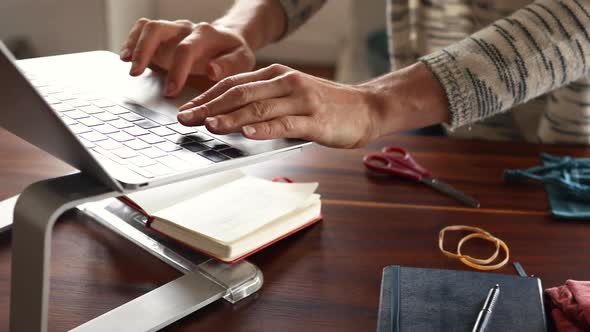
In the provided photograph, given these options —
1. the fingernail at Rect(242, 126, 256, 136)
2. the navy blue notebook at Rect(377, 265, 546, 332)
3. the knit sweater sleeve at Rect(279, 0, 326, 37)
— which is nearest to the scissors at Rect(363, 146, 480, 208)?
the navy blue notebook at Rect(377, 265, 546, 332)

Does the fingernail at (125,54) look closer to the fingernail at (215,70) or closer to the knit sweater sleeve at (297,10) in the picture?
the fingernail at (215,70)

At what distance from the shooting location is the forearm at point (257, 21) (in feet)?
4.13

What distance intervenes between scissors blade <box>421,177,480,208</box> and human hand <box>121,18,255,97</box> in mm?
358

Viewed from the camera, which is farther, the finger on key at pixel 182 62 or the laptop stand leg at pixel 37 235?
the finger on key at pixel 182 62

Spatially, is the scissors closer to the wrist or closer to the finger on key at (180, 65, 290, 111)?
the wrist

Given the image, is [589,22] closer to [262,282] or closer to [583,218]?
[583,218]

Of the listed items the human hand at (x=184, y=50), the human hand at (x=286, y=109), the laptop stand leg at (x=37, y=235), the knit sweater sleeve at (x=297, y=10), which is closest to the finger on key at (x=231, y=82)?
the human hand at (x=286, y=109)

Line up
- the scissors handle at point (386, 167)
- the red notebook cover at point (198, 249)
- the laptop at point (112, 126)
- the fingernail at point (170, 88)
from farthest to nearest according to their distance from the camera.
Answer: the scissors handle at point (386, 167) < the fingernail at point (170, 88) < the red notebook cover at point (198, 249) < the laptop at point (112, 126)

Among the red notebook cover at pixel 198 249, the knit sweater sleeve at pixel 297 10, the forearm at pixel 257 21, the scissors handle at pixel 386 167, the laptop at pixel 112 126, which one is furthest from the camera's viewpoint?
the knit sweater sleeve at pixel 297 10

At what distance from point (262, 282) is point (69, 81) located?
0.38 metres

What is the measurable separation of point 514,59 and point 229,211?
456 mm

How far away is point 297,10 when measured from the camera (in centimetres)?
140

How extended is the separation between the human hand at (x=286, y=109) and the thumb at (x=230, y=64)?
209 mm

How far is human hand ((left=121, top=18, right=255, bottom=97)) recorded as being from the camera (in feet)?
3.16
